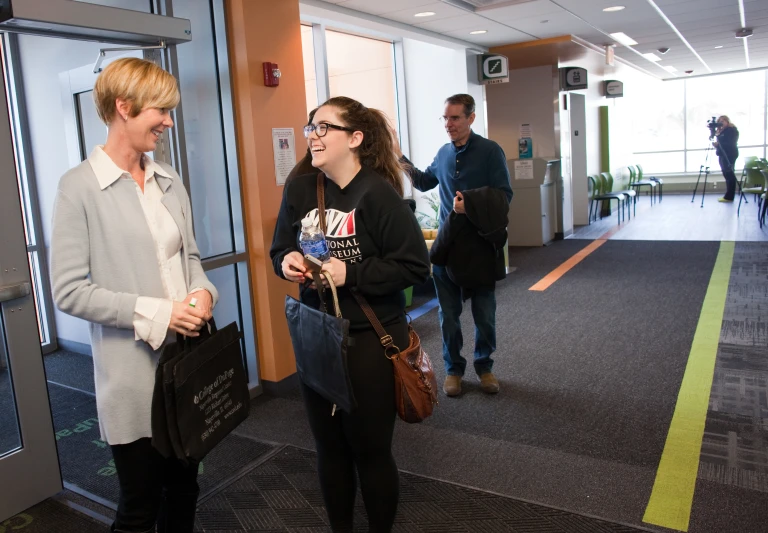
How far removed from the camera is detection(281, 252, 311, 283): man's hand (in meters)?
1.83

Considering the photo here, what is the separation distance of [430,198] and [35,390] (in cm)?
517

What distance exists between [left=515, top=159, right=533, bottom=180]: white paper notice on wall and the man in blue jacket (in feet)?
17.2

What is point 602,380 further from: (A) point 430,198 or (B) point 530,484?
(A) point 430,198

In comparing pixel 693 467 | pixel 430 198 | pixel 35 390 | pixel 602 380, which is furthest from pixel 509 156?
pixel 35 390

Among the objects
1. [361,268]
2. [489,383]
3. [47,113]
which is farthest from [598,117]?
[361,268]

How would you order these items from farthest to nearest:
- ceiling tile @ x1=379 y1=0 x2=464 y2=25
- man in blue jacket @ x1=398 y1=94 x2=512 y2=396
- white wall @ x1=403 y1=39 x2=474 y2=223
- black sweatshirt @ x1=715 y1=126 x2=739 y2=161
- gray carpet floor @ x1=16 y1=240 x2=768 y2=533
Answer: black sweatshirt @ x1=715 y1=126 x2=739 y2=161
white wall @ x1=403 y1=39 x2=474 y2=223
ceiling tile @ x1=379 y1=0 x2=464 y2=25
man in blue jacket @ x1=398 y1=94 x2=512 y2=396
gray carpet floor @ x1=16 y1=240 x2=768 y2=533

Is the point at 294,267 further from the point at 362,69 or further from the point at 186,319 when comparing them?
the point at 362,69

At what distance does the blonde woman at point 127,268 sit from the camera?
5.21ft

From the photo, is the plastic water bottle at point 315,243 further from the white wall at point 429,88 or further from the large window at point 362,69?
the white wall at point 429,88

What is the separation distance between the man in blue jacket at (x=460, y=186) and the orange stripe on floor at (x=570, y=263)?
2.75m

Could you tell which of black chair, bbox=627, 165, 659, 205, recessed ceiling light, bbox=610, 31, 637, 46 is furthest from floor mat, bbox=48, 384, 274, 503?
black chair, bbox=627, 165, 659, 205

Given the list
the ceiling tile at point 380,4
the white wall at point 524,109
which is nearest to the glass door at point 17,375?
the ceiling tile at point 380,4

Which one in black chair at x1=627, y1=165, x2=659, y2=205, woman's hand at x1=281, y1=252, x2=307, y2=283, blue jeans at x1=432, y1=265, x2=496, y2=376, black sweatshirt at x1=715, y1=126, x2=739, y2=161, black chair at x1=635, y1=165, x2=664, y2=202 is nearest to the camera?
woman's hand at x1=281, y1=252, x2=307, y2=283

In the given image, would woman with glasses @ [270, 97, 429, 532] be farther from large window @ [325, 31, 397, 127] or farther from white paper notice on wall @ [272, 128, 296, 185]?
large window @ [325, 31, 397, 127]
